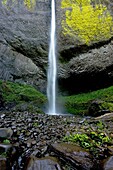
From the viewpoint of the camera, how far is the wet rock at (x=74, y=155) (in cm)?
321

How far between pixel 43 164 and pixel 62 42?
10.5 m

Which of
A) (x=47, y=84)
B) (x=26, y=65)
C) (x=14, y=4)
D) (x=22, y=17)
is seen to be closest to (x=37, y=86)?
(x=47, y=84)

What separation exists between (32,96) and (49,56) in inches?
131

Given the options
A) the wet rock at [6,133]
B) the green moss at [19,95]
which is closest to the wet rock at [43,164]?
A: the wet rock at [6,133]

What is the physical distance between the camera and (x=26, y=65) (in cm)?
1245

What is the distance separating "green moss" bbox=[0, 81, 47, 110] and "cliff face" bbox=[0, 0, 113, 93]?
123cm

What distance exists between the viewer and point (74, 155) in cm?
338

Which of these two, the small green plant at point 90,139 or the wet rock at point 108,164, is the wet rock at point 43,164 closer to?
the wet rock at point 108,164

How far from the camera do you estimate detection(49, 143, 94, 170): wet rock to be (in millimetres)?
3213

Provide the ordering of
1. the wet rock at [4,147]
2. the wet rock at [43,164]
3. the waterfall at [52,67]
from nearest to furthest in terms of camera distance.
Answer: the wet rock at [43,164]
the wet rock at [4,147]
the waterfall at [52,67]

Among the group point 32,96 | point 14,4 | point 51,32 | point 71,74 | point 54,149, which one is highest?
point 14,4

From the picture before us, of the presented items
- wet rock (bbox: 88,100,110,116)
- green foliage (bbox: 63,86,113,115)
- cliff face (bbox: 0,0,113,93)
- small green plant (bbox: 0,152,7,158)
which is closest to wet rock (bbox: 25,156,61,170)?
small green plant (bbox: 0,152,7,158)

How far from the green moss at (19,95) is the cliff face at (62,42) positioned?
1.23 meters

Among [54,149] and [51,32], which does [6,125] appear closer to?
[54,149]
